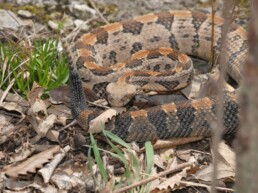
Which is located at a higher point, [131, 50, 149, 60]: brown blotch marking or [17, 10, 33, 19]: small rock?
[17, 10, 33, 19]: small rock

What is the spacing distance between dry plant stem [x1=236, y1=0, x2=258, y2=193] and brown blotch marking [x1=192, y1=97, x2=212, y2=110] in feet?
9.24

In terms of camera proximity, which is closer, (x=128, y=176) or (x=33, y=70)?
(x=128, y=176)

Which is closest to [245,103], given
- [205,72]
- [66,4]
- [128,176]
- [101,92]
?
[128,176]

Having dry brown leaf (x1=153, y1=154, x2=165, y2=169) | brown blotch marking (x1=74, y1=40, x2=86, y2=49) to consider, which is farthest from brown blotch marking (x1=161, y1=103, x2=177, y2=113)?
brown blotch marking (x1=74, y1=40, x2=86, y2=49)

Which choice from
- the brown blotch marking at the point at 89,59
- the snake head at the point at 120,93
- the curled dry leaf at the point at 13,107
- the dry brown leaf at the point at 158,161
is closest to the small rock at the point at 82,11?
the brown blotch marking at the point at 89,59

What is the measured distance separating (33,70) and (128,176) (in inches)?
70.1

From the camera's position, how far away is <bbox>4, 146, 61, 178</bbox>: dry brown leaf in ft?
13.9

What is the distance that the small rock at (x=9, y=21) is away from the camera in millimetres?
6188

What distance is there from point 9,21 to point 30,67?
4.35 ft

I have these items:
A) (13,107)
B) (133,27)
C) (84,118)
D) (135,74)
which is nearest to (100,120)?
(84,118)

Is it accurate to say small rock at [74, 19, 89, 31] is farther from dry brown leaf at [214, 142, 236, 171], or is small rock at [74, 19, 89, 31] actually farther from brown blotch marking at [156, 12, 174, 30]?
dry brown leaf at [214, 142, 236, 171]

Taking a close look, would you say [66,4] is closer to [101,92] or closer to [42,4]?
[42,4]

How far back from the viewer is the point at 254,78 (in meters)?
1.83

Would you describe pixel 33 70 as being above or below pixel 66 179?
above
